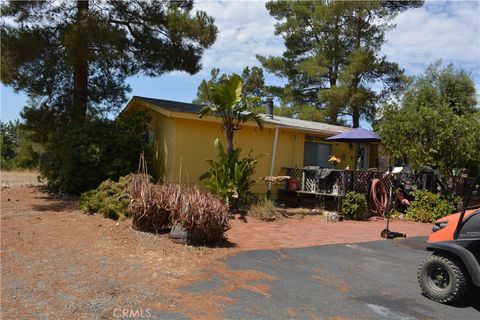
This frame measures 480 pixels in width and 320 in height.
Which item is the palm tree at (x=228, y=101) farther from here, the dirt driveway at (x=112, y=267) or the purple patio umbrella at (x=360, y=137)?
the purple patio umbrella at (x=360, y=137)

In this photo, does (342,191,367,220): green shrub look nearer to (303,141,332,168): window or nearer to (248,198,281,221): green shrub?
(248,198,281,221): green shrub

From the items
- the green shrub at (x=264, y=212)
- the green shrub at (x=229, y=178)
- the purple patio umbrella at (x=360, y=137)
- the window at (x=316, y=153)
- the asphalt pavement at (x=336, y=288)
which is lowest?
the asphalt pavement at (x=336, y=288)

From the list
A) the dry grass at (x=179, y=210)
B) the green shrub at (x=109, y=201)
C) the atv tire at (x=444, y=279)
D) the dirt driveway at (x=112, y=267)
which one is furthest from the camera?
the green shrub at (x=109, y=201)

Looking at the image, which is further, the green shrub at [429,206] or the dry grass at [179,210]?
the green shrub at [429,206]

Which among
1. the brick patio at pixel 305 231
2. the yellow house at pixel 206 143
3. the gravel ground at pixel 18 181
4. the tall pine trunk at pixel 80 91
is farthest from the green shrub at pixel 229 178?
the gravel ground at pixel 18 181

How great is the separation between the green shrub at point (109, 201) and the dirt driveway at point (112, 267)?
263mm

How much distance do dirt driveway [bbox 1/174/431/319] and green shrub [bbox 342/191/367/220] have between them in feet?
7.55

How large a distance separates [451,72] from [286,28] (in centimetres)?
1125

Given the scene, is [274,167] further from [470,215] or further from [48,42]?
[470,215]

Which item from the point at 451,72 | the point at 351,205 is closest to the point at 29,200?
the point at 351,205

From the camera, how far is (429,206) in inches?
558

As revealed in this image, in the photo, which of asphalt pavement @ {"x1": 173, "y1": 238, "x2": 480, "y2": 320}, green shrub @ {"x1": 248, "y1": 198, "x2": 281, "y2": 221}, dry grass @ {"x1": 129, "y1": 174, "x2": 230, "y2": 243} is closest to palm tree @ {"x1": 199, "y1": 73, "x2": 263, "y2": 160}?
green shrub @ {"x1": 248, "y1": 198, "x2": 281, "y2": 221}
